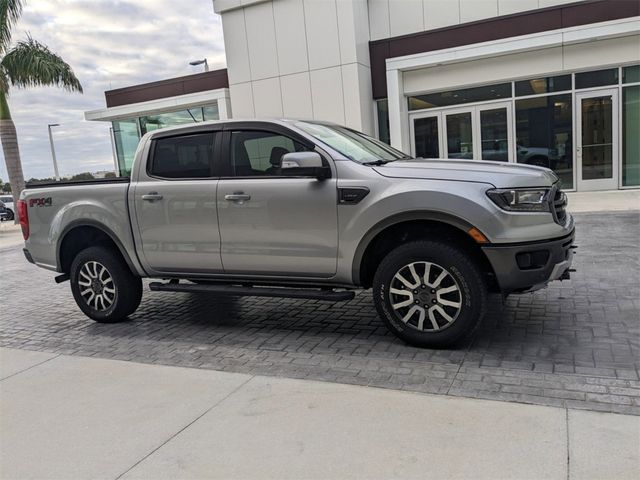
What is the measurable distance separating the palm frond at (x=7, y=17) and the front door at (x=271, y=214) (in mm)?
17571

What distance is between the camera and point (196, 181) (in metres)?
5.11

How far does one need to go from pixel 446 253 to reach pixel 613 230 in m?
6.31

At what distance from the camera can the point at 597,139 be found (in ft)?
46.7

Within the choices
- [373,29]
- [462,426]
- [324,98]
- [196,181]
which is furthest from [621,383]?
[373,29]

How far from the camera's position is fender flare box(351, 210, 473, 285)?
410 cm

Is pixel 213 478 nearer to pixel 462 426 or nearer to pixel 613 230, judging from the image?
pixel 462 426

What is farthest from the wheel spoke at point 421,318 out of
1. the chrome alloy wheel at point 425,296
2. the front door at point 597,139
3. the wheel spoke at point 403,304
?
the front door at point 597,139

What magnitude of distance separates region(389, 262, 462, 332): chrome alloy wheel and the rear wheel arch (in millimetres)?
296

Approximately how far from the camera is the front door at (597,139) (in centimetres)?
1400

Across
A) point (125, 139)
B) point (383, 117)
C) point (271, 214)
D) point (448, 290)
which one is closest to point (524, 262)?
point (448, 290)

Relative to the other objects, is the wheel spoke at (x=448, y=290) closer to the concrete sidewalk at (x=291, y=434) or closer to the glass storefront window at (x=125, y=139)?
the concrete sidewalk at (x=291, y=434)

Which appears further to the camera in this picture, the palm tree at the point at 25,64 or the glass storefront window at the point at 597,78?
the palm tree at the point at 25,64

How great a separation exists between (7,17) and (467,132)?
1574cm

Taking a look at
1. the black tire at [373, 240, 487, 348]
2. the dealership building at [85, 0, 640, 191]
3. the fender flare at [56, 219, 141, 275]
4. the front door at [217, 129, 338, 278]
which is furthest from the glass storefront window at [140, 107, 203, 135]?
the black tire at [373, 240, 487, 348]
